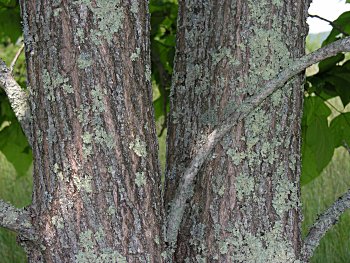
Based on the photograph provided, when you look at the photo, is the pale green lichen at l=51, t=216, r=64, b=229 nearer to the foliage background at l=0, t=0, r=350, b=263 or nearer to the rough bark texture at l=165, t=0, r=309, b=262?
the rough bark texture at l=165, t=0, r=309, b=262

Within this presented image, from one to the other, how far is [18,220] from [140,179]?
0.22 m

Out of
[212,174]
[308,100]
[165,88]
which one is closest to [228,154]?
[212,174]

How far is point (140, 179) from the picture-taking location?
3.38 feet

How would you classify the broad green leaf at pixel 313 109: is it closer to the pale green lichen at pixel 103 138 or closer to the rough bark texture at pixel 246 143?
the rough bark texture at pixel 246 143

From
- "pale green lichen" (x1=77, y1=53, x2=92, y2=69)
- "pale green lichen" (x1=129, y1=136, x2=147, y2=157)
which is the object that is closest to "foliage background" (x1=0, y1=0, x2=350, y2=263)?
"pale green lichen" (x1=129, y1=136, x2=147, y2=157)

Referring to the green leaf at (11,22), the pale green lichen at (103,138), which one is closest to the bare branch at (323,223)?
the pale green lichen at (103,138)

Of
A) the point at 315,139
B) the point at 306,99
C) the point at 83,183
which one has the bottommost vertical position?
the point at 83,183

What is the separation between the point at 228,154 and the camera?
1.13 meters

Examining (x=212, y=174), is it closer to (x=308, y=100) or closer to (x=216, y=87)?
(x=216, y=87)

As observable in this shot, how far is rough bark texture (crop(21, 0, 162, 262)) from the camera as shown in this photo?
1014mm

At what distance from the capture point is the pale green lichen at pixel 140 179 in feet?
3.37

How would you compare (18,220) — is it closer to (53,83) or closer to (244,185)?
(53,83)

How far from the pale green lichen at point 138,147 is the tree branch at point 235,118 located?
11 cm

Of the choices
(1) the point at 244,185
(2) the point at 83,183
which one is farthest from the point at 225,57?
(2) the point at 83,183
